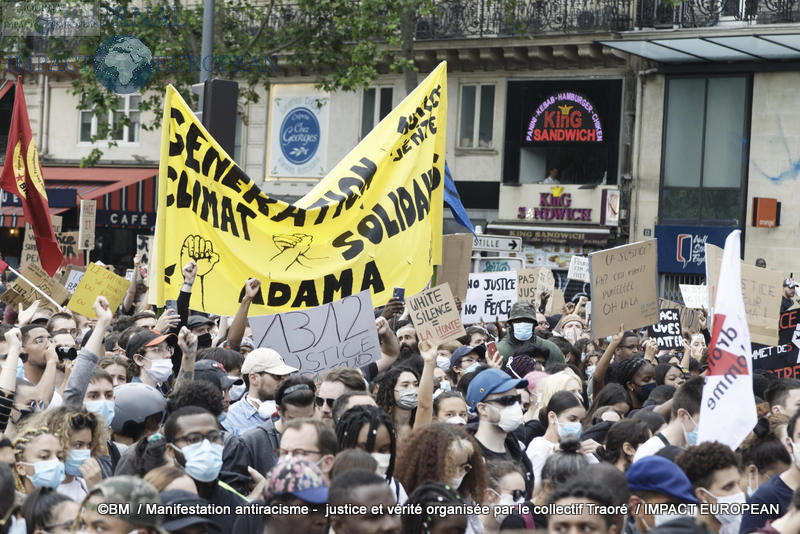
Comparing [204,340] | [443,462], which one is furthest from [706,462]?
[204,340]

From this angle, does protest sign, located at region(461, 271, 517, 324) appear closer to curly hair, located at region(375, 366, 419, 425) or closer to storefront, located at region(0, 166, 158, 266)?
curly hair, located at region(375, 366, 419, 425)

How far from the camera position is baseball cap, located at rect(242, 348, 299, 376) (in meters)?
6.84

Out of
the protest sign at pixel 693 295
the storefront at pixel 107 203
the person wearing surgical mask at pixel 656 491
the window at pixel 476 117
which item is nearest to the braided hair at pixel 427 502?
the person wearing surgical mask at pixel 656 491

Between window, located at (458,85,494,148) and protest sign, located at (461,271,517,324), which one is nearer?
protest sign, located at (461,271,517,324)

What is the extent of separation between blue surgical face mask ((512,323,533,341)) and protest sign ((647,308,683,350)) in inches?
66.4

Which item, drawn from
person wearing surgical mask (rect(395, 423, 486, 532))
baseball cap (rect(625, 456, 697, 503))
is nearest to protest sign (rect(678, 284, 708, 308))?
person wearing surgical mask (rect(395, 423, 486, 532))

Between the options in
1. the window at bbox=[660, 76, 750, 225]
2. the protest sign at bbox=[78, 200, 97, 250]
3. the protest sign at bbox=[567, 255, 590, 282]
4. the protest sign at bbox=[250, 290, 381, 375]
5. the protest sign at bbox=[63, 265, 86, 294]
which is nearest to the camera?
the protest sign at bbox=[250, 290, 381, 375]

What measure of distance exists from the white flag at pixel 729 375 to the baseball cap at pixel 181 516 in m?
2.35

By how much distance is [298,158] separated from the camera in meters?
28.2

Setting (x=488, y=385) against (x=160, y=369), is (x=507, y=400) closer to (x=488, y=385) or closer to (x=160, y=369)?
(x=488, y=385)

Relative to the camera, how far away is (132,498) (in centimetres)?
380

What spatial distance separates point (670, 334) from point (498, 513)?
693 cm

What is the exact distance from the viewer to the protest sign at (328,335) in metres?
7.79

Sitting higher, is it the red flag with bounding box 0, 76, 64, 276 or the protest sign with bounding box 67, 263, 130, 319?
the red flag with bounding box 0, 76, 64, 276
